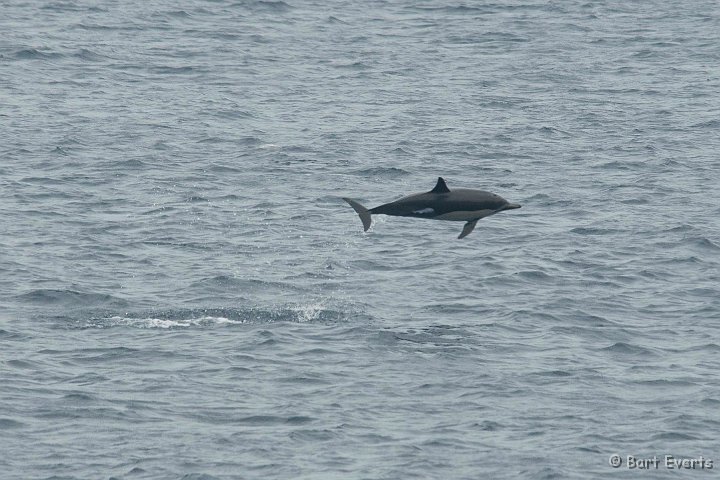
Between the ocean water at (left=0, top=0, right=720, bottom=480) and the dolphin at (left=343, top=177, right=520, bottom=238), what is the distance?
3.38m

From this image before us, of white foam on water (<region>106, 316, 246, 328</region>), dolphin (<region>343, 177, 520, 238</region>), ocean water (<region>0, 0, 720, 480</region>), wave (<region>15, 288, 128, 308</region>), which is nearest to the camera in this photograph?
ocean water (<region>0, 0, 720, 480</region>)

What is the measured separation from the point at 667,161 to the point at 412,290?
17.0 metres

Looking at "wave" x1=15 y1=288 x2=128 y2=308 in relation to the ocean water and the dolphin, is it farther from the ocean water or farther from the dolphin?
the dolphin

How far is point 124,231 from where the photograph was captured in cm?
4734

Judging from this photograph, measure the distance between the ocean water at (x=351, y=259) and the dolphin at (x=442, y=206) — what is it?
3.38 meters

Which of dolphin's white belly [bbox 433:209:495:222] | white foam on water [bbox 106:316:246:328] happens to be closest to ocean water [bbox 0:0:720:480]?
white foam on water [bbox 106:316:246:328]

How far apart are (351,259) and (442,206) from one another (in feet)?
35.2

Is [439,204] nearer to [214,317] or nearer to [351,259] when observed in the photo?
[214,317]

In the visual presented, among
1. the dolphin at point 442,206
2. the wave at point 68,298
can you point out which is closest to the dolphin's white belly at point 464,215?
the dolphin at point 442,206

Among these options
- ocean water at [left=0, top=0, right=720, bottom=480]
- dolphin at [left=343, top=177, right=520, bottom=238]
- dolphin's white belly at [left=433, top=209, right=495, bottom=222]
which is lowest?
ocean water at [left=0, top=0, right=720, bottom=480]

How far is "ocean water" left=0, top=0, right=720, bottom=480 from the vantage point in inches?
1287

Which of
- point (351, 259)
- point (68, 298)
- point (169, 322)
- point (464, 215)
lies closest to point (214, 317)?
point (169, 322)

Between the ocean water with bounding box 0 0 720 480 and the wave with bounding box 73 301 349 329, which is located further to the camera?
the wave with bounding box 73 301 349 329

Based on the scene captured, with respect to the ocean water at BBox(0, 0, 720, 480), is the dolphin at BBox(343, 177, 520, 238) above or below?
above
